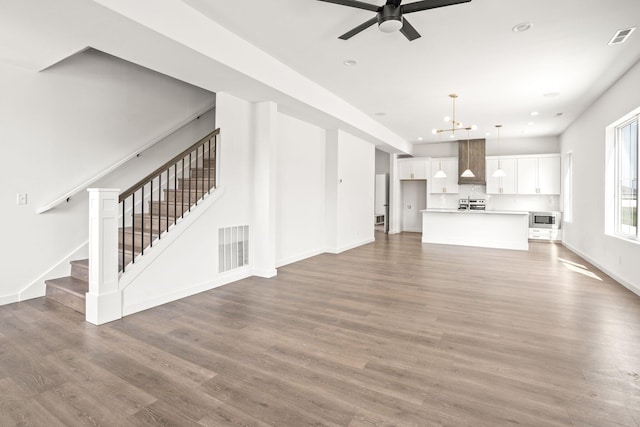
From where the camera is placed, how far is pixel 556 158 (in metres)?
9.41

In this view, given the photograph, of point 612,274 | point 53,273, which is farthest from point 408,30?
point 612,274

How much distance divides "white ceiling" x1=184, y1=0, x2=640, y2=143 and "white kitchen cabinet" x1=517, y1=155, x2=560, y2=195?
3.12 meters

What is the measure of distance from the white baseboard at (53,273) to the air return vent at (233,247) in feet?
5.97

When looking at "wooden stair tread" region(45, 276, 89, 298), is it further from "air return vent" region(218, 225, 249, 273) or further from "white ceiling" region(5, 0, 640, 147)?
"white ceiling" region(5, 0, 640, 147)

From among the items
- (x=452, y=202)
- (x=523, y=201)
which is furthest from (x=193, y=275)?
(x=523, y=201)

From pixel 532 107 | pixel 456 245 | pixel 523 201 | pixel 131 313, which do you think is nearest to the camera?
pixel 131 313

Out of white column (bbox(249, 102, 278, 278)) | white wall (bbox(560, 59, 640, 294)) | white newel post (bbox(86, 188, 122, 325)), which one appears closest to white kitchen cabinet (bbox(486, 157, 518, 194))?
white wall (bbox(560, 59, 640, 294))

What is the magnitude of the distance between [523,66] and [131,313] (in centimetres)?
603

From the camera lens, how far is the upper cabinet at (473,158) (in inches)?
405

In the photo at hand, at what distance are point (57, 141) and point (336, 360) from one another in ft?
14.5

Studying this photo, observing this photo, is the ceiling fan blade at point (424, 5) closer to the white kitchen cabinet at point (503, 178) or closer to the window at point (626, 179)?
the window at point (626, 179)

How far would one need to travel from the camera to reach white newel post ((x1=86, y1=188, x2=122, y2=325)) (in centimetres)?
324

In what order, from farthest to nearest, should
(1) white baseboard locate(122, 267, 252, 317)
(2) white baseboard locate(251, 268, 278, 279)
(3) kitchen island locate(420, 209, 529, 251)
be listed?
(3) kitchen island locate(420, 209, 529, 251), (2) white baseboard locate(251, 268, 278, 279), (1) white baseboard locate(122, 267, 252, 317)

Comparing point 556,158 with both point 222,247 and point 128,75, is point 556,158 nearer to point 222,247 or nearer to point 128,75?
point 222,247
